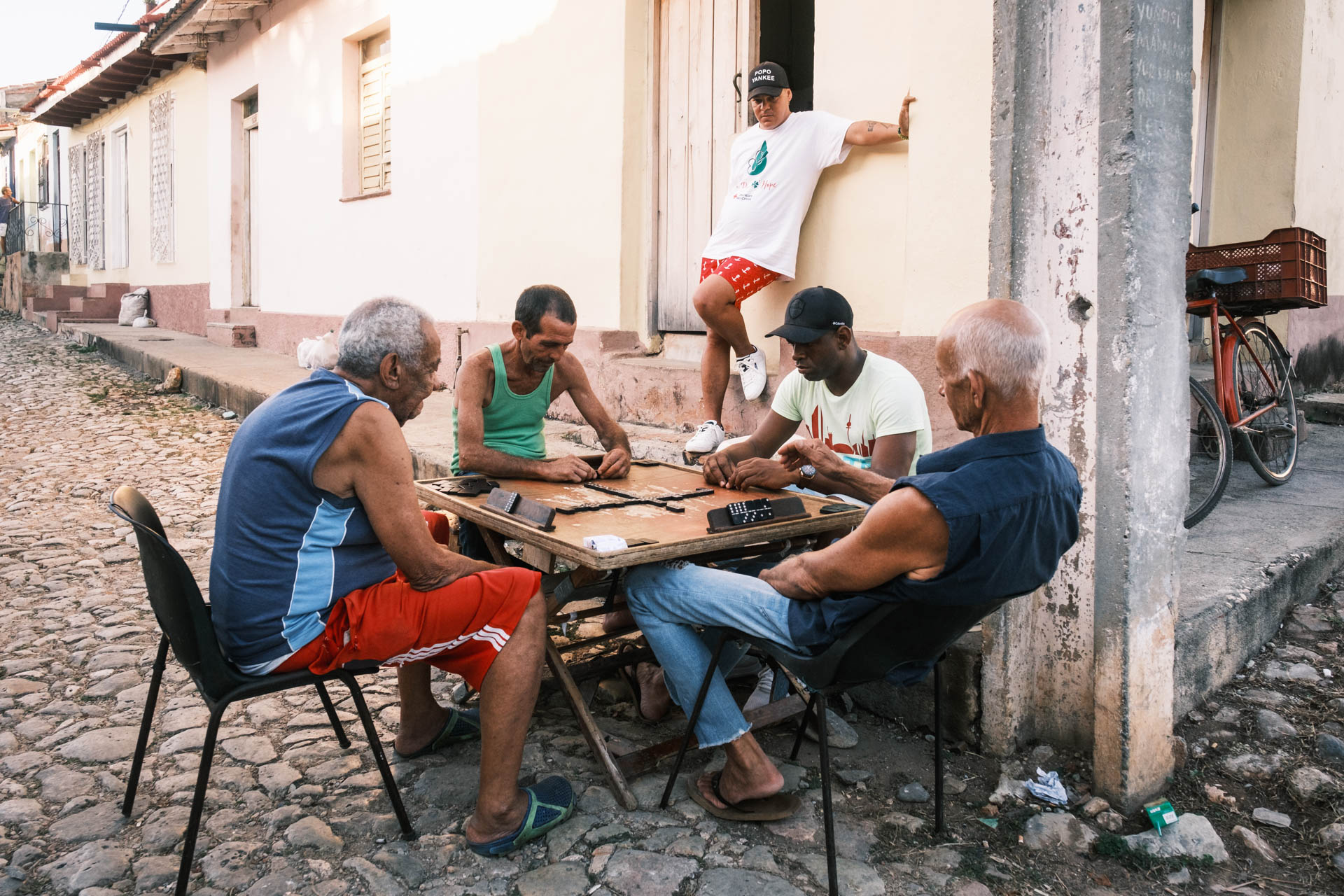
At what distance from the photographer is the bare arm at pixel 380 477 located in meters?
2.43

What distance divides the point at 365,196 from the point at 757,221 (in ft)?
20.5

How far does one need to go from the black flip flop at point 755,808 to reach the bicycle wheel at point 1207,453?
2.49 meters

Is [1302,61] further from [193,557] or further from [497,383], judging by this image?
[193,557]

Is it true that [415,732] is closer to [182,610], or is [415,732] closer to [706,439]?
[182,610]

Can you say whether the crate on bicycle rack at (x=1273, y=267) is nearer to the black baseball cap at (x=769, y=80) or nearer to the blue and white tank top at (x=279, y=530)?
the black baseball cap at (x=769, y=80)

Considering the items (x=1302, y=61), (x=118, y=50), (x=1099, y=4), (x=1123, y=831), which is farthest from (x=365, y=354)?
(x=118, y=50)

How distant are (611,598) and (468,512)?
2.04 feet

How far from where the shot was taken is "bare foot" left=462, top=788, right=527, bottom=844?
8.34 ft

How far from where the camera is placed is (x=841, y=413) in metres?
3.62

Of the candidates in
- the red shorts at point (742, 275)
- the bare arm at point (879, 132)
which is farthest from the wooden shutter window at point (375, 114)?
the bare arm at point (879, 132)

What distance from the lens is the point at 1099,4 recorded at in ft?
8.80

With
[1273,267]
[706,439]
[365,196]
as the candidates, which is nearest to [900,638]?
[706,439]

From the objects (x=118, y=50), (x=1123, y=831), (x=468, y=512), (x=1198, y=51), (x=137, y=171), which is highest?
(x=118, y=50)

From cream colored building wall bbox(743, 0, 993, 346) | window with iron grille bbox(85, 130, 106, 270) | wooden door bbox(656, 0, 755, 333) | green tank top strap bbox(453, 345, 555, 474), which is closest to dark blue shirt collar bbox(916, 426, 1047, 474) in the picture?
green tank top strap bbox(453, 345, 555, 474)
